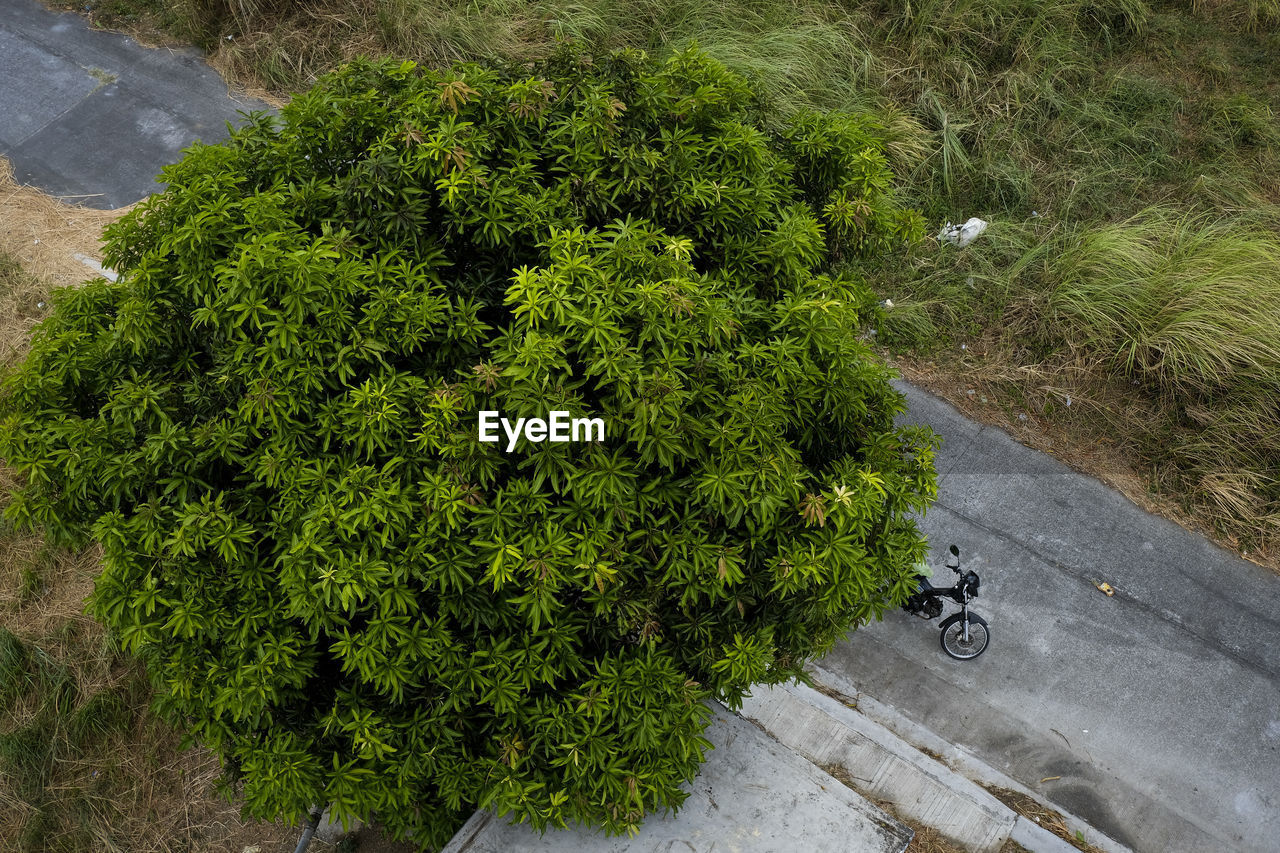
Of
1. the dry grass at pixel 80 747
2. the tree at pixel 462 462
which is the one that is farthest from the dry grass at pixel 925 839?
the dry grass at pixel 80 747

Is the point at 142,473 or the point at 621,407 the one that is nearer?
the point at 621,407

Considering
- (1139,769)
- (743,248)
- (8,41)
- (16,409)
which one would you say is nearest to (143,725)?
(16,409)

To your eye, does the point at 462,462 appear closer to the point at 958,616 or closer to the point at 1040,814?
the point at 958,616

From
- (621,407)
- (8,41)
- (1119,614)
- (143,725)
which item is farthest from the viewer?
(8,41)

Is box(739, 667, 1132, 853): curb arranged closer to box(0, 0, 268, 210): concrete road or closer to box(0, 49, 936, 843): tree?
box(0, 49, 936, 843): tree

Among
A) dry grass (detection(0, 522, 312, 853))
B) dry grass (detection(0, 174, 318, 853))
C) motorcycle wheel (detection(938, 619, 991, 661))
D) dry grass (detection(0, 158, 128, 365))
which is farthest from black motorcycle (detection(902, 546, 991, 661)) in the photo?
dry grass (detection(0, 158, 128, 365))

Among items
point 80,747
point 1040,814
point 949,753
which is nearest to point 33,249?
point 80,747

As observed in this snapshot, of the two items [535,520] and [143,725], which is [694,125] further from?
[143,725]
